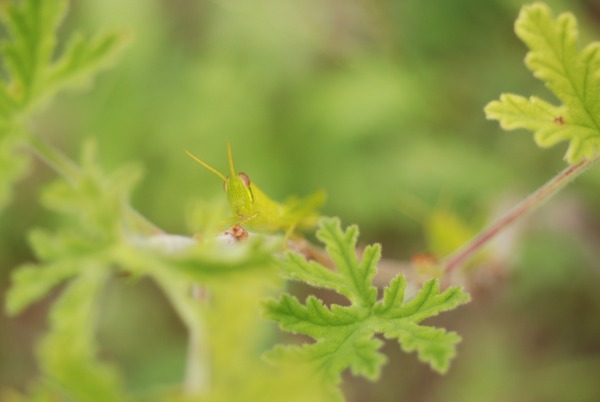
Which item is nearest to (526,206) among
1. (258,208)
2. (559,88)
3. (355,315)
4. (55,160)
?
(559,88)

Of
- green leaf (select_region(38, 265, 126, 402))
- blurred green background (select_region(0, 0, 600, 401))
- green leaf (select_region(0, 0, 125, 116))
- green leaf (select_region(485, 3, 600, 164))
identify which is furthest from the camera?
blurred green background (select_region(0, 0, 600, 401))

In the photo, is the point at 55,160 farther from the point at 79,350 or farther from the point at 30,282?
the point at 79,350

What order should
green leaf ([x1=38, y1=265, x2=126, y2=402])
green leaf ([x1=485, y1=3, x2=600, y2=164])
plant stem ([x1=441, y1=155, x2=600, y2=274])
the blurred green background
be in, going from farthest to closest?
1. the blurred green background
2. plant stem ([x1=441, y1=155, x2=600, y2=274])
3. green leaf ([x1=485, y1=3, x2=600, y2=164])
4. green leaf ([x1=38, y1=265, x2=126, y2=402])

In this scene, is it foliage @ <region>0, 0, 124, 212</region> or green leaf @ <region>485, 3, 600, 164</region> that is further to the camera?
foliage @ <region>0, 0, 124, 212</region>

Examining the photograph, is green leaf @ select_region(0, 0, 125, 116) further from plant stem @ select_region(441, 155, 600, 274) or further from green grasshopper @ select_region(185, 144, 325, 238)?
plant stem @ select_region(441, 155, 600, 274)

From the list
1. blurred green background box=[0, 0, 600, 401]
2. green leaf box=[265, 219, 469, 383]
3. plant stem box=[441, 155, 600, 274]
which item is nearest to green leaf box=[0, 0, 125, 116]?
green leaf box=[265, 219, 469, 383]

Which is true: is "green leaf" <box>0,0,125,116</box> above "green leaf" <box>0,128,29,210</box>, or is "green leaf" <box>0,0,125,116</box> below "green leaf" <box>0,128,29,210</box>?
above

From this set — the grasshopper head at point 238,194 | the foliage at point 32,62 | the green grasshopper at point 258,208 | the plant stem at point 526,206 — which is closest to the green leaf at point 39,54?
the foliage at point 32,62

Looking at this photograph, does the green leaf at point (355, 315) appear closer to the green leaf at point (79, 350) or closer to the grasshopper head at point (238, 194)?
the grasshopper head at point (238, 194)
